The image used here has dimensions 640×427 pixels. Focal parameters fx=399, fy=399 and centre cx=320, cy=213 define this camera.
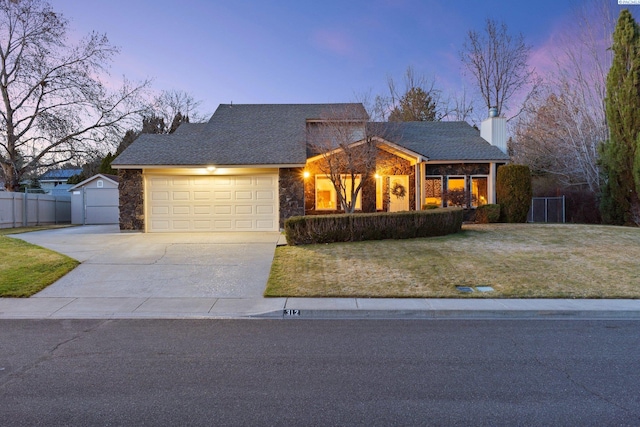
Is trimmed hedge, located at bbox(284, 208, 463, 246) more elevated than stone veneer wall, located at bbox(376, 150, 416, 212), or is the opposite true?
stone veneer wall, located at bbox(376, 150, 416, 212)

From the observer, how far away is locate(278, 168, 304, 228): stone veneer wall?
53.9 feet

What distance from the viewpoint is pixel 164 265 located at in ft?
34.4

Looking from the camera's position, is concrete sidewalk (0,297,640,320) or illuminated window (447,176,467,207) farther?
illuminated window (447,176,467,207)

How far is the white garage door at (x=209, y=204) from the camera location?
16.5 meters

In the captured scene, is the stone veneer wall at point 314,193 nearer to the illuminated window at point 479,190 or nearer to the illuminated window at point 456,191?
the illuminated window at point 456,191

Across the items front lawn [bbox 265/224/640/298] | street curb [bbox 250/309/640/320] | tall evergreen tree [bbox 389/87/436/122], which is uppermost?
tall evergreen tree [bbox 389/87/436/122]

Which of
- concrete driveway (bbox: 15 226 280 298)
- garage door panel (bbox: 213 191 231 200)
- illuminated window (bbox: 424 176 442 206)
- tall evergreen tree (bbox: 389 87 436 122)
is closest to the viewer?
concrete driveway (bbox: 15 226 280 298)

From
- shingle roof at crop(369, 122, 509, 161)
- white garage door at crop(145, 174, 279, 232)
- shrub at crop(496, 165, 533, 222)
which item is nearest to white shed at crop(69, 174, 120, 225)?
white garage door at crop(145, 174, 279, 232)

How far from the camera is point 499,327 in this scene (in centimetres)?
620

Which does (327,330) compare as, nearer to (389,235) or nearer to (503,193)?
(389,235)

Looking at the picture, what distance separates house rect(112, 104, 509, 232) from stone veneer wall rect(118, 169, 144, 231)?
4cm

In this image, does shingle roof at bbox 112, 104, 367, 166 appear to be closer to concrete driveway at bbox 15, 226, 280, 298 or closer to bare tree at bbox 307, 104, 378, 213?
bare tree at bbox 307, 104, 378, 213

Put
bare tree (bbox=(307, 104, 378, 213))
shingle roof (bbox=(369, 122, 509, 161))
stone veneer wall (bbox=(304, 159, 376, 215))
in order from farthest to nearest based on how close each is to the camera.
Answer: shingle roof (bbox=(369, 122, 509, 161)), stone veneer wall (bbox=(304, 159, 376, 215)), bare tree (bbox=(307, 104, 378, 213))

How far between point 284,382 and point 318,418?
82cm
